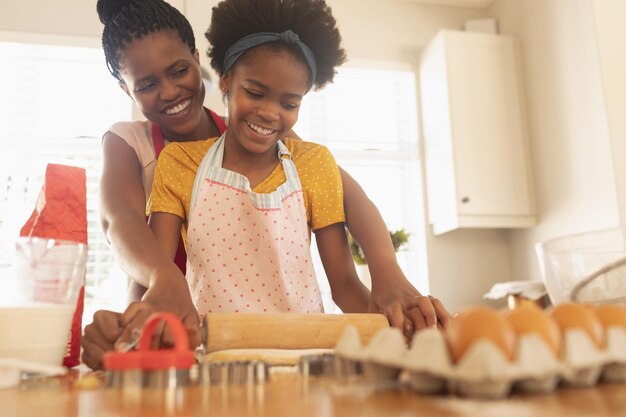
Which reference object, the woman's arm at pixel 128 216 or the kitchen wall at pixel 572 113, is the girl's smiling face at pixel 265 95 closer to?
the woman's arm at pixel 128 216

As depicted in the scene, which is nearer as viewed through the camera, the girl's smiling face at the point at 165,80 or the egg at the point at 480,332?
the egg at the point at 480,332

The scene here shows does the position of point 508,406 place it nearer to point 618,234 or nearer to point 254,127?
point 618,234

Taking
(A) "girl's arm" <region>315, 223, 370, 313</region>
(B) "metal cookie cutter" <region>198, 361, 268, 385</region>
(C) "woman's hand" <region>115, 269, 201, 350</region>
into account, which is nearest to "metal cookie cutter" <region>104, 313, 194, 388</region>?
(B) "metal cookie cutter" <region>198, 361, 268, 385</region>

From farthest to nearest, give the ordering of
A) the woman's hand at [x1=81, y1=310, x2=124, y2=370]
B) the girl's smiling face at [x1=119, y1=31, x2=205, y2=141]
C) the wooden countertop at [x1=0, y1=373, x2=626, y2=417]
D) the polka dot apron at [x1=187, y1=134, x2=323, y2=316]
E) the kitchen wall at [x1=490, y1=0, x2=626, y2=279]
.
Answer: the kitchen wall at [x1=490, y1=0, x2=626, y2=279] → the girl's smiling face at [x1=119, y1=31, x2=205, y2=141] → the polka dot apron at [x1=187, y1=134, x2=323, y2=316] → the woman's hand at [x1=81, y1=310, x2=124, y2=370] → the wooden countertop at [x1=0, y1=373, x2=626, y2=417]

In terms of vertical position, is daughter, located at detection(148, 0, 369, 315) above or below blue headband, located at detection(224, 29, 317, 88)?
below

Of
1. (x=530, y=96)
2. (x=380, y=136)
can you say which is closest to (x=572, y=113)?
(x=530, y=96)

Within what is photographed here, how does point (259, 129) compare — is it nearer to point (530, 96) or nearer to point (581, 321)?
point (581, 321)

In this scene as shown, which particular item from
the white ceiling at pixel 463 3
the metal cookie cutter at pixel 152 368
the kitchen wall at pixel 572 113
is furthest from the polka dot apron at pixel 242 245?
the white ceiling at pixel 463 3

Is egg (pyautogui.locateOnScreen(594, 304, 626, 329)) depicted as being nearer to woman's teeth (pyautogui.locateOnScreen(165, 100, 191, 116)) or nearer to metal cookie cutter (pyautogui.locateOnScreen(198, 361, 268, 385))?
metal cookie cutter (pyautogui.locateOnScreen(198, 361, 268, 385))

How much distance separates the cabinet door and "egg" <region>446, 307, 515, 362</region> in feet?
8.93

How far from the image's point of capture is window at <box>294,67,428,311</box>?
10.8ft

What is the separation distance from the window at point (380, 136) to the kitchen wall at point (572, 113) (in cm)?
56

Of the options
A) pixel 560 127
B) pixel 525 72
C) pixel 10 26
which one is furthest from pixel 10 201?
pixel 525 72

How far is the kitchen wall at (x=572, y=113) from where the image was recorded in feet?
8.22
